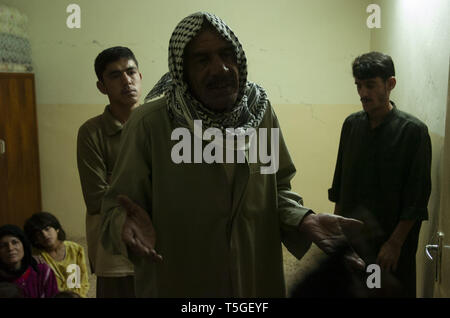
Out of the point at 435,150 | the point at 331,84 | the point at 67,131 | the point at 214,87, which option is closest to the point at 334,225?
the point at 214,87

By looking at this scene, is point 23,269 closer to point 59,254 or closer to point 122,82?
point 59,254

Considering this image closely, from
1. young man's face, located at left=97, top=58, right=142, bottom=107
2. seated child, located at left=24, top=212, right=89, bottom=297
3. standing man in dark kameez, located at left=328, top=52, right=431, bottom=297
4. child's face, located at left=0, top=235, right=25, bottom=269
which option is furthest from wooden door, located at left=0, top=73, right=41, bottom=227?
standing man in dark kameez, located at left=328, top=52, right=431, bottom=297

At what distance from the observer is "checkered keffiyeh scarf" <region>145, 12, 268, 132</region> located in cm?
100

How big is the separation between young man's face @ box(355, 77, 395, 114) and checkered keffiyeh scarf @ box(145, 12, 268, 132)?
668 millimetres

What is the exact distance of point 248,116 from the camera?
3.48ft

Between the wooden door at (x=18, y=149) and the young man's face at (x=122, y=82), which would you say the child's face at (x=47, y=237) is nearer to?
the young man's face at (x=122, y=82)

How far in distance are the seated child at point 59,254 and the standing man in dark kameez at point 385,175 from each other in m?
0.94

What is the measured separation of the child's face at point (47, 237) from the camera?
1.79m

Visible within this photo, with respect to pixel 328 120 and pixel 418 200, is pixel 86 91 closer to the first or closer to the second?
pixel 328 120

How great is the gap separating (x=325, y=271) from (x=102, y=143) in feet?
2.59

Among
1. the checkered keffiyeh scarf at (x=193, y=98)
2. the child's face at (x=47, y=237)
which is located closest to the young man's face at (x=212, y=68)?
the checkered keffiyeh scarf at (x=193, y=98)

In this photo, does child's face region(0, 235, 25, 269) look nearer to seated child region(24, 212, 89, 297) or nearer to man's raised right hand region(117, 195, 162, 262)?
seated child region(24, 212, 89, 297)
